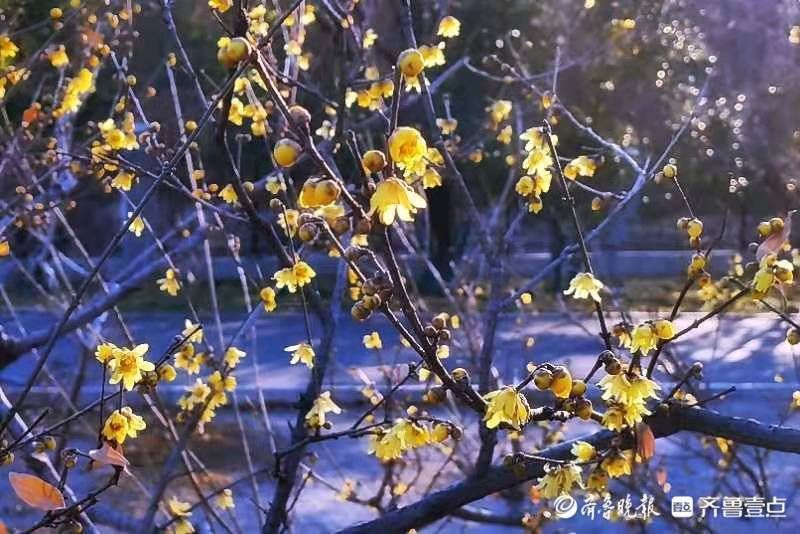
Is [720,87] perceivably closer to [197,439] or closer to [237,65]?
[197,439]

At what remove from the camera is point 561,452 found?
146 centimetres

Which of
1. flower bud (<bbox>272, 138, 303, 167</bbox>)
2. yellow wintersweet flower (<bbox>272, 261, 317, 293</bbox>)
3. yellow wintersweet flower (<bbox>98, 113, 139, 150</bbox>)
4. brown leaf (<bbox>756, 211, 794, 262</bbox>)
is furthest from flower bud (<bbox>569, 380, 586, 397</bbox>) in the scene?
yellow wintersweet flower (<bbox>98, 113, 139, 150</bbox>)

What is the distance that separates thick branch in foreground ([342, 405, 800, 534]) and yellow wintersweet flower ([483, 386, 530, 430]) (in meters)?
0.19

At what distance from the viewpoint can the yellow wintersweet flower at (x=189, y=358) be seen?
2100mm

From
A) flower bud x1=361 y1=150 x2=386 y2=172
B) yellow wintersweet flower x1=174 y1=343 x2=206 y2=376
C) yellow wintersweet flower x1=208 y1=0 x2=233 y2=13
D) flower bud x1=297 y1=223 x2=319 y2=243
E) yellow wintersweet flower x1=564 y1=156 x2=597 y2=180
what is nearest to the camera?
flower bud x1=361 y1=150 x2=386 y2=172

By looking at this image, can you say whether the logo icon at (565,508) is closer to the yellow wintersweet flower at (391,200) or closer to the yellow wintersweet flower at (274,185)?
the yellow wintersweet flower at (274,185)

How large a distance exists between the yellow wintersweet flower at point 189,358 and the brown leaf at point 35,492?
925 mm

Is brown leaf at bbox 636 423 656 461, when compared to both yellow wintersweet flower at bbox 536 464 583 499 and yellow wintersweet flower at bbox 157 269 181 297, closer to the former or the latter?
yellow wintersweet flower at bbox 536 464 583 499

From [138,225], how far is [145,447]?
13.4ft

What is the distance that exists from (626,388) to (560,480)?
19cm

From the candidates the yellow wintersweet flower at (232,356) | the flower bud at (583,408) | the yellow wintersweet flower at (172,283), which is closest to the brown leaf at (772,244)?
the flower bud at (583,408)

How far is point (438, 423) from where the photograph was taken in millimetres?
1350

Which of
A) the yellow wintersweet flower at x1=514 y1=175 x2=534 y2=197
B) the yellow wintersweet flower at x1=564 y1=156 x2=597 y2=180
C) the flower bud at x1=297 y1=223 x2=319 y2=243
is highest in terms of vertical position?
the yellow wintersweet flower at x1=564 y1=156 x2=597 y2=180

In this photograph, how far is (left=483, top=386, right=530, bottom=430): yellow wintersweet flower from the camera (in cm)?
116
